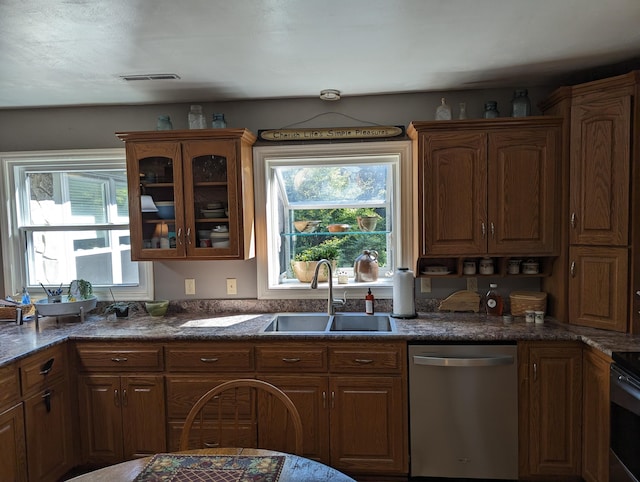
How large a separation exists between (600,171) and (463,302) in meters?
1.12

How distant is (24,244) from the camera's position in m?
3.32

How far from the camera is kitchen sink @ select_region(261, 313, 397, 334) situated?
115 inches

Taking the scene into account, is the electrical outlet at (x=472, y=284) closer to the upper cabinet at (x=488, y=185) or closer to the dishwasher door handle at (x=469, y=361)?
the upper cabinet at (x=488, y=185)

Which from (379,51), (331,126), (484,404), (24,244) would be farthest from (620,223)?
(24,244)

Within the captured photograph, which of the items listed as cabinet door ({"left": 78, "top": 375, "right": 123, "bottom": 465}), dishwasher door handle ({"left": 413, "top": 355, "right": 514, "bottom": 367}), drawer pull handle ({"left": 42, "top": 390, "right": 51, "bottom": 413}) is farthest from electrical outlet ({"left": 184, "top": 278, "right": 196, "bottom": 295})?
dishwasher door handle ({"left": 413, "top": 355, "right": 514, "bottom": 367})

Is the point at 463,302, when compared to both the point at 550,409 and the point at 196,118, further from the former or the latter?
the point at 196,118

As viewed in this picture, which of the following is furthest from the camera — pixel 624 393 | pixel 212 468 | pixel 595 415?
pixel 595 415

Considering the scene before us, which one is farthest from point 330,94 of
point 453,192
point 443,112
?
point 453,192

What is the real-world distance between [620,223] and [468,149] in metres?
0.90

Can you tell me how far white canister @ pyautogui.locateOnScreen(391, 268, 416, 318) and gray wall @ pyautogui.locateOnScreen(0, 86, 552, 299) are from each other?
30 cm

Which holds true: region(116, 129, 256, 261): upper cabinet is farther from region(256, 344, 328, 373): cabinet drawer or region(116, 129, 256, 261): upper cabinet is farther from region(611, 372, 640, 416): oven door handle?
region(611, 372, 640, 416): oven door handle

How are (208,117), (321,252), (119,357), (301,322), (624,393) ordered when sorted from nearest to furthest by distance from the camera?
(624,393), (119,357), (301,322), (208,117), (321,252)

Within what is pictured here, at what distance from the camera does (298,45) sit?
2135 mm

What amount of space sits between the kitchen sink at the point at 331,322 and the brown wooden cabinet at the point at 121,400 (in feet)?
2.54
